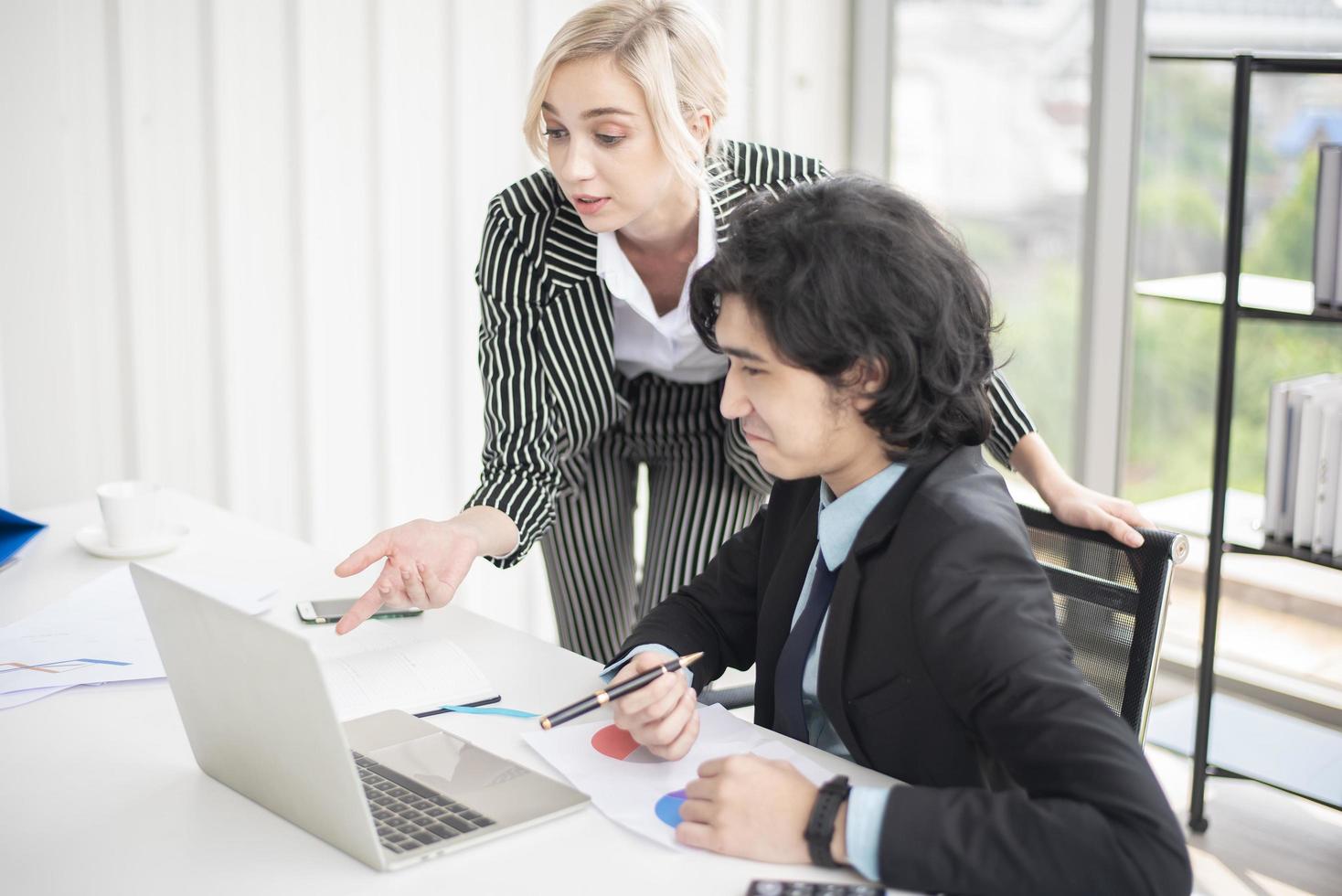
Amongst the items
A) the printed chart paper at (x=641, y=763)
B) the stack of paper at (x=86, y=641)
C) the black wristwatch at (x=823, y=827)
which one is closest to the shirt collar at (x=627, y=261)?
the stack of paper at (x=86, y=641)

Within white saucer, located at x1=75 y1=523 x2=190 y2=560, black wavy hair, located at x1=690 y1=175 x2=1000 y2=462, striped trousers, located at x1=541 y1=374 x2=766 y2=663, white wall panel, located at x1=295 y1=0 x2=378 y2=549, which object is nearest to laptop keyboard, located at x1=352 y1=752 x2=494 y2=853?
black wavy hair, located at x1=690 y1=175 x2=1000 y2=462

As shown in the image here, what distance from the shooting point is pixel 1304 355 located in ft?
9.46

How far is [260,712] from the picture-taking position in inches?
40.9

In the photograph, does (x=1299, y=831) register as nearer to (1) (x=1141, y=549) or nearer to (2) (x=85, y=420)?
(1) (x=1141, y=549)

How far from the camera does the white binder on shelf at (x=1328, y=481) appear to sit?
2262 mm

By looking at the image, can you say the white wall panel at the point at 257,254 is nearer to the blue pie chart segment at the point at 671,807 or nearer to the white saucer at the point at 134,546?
the white saucer at the point at 134,546

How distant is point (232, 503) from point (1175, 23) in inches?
88.6

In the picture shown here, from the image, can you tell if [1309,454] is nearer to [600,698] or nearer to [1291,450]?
[1291,450]

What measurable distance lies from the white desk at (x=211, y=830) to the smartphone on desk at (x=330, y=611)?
0.34ft

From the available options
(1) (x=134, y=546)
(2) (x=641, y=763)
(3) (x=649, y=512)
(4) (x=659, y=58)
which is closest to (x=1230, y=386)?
(3) (x=649, y=512)

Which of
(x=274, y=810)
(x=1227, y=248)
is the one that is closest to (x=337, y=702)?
(x=274, y=810)

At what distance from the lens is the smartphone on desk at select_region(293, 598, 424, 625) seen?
1.57 metres

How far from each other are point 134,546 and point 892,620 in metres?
1.13

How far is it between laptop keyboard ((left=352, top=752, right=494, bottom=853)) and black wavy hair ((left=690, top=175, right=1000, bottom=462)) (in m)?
0.51
